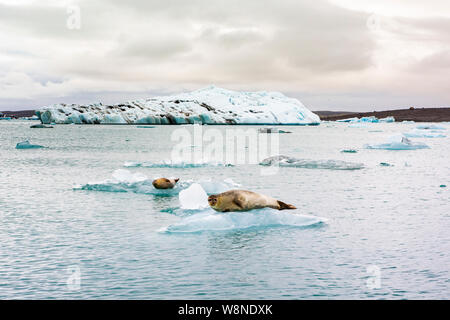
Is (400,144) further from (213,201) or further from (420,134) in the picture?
(213,201)

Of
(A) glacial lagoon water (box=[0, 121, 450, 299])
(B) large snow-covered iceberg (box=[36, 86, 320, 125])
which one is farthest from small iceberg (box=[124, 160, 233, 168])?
(B) large snow-covered iceberg (box=[36, 86, 320, 125])

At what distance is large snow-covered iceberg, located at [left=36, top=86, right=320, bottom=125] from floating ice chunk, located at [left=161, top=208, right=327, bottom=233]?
101545 millimetres

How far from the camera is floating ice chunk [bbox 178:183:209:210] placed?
10289mm

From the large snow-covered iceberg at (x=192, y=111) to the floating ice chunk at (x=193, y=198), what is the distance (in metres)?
100

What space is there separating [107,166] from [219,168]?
228 inches

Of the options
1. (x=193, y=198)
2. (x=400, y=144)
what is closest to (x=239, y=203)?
(x=193, y=198)

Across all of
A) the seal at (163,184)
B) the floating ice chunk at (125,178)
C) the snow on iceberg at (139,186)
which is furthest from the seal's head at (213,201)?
the floating ice chunk at (125,178)

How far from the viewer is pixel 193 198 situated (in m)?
10.3

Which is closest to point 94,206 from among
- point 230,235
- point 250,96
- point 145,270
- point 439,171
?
point 230,235

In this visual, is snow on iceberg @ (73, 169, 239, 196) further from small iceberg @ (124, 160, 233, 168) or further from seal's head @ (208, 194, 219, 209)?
small iceberg @ (124, 160, 233, 168)

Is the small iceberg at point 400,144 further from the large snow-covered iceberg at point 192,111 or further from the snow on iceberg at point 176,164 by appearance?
the large snow-covered iceberg at point 192,111

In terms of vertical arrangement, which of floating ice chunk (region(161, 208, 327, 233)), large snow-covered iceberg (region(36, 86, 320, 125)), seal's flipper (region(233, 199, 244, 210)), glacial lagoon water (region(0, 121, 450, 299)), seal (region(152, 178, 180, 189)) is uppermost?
large snow-covered iceberg (region(36, 86, 320, 125))
